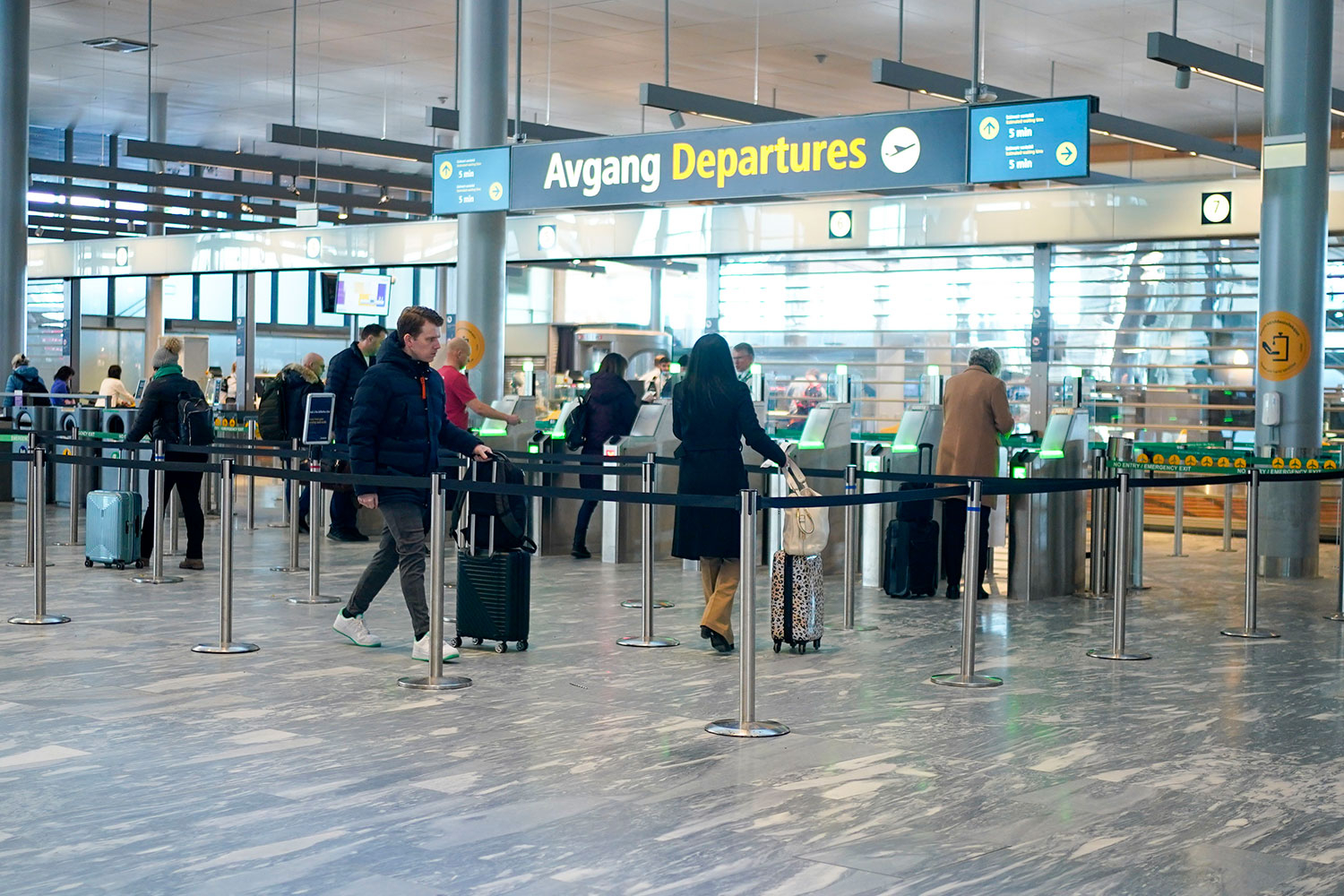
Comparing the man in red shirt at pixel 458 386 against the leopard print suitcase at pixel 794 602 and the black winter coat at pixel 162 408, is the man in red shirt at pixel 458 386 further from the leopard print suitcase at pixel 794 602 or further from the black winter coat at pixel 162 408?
the leopard print suitcase at pixel 794 602

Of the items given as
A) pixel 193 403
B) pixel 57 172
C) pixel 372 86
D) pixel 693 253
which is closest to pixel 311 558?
pixel 193 403

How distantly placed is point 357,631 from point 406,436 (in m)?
1.01

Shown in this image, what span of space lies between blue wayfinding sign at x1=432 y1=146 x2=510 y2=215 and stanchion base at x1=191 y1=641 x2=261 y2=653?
455cm

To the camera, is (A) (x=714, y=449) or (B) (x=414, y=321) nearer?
(B) (x=414, y=321)

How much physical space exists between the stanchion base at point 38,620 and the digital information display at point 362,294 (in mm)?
8452

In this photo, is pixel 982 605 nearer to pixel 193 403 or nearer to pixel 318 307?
pixel 193 403

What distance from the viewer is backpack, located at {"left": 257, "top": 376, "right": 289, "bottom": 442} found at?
1191cm

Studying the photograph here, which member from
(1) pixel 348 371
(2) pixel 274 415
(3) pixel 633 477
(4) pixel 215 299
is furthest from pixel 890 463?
(4) pixel 215 299

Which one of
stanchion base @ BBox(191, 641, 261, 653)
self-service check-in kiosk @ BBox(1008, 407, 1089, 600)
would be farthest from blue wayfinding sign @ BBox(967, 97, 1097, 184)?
stanchion base @ BBox(191, 641, 261, 653)

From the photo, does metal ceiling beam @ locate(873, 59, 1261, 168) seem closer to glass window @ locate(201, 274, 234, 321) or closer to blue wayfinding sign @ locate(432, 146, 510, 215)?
blue wayfinding sign @ locate(432, 146, 510, 215)

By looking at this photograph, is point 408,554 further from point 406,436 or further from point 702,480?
point 702,480

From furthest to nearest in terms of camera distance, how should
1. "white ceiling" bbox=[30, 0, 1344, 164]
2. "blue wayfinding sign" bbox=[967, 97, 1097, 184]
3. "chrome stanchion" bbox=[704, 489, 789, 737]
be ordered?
"white ceiling" bbox=[30, 0, 1344, 164] → "blue wayfinding sign" bbox=[967, 97, 1097, 184] → "chrome stanchion" bbox=[704, 489, 789, 737]

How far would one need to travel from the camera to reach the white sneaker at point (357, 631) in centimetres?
692

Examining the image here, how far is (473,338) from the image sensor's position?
12.2m
